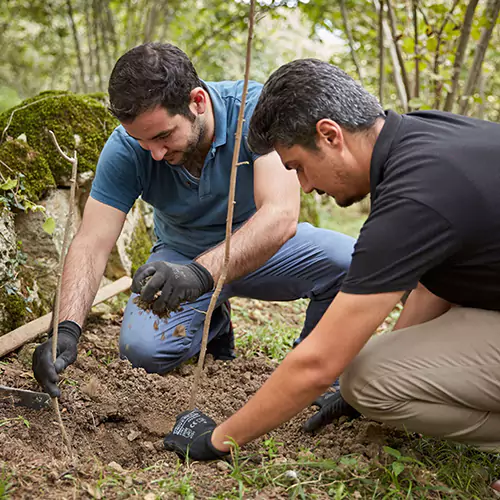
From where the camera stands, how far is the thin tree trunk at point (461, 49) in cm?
388

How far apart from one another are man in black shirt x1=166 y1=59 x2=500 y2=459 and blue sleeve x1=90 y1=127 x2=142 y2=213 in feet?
3.27

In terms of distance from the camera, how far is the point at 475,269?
1816 millimetres

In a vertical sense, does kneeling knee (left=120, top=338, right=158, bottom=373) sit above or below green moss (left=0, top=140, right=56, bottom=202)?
below

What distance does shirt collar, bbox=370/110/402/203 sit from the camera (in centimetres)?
176

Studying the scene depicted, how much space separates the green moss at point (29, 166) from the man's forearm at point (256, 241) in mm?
1342

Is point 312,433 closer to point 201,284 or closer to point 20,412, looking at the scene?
point 201,284

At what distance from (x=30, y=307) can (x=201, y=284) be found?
1.30 m

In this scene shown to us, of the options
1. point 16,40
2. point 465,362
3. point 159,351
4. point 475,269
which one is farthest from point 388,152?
point 16,40

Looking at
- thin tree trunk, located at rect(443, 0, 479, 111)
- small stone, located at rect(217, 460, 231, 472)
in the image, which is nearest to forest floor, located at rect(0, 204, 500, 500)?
small stone, located at rect(217, 460, 231, 472)

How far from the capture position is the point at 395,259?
1.61 metres

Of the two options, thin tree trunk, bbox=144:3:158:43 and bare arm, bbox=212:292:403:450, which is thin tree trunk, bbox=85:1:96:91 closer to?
thin tree trunk, bbox=144:3:158:43

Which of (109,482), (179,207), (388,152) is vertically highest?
(388,152)

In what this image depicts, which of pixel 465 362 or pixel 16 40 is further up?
pixel 465 362

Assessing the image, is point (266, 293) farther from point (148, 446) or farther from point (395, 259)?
point (395, 259)
